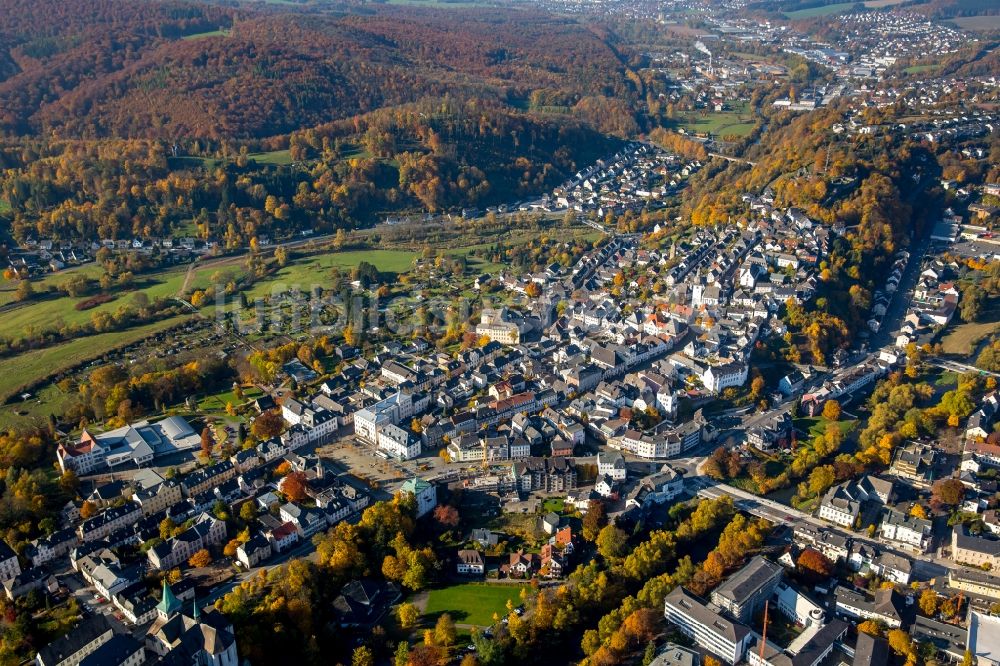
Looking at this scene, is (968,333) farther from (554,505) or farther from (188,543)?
(188,543)

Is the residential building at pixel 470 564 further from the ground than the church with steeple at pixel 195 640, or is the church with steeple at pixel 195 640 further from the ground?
the church with steeple at pixel 195 640

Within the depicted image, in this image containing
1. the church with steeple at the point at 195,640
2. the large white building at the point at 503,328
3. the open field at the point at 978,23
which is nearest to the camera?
the church with steeple at the point at 195,640

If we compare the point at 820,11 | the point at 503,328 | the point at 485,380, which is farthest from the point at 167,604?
the point at 820,11

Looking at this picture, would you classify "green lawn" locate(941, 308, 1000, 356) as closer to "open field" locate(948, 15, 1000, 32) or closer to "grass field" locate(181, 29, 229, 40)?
"grass field" locate(181, 29, 229, 40)

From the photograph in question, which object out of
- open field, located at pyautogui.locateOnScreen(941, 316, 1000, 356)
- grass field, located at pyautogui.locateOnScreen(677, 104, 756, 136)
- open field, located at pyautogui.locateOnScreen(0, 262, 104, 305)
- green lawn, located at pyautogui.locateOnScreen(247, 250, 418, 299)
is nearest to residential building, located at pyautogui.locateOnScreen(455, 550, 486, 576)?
open field, located at pyautogui.locateOnScreen(941, 316, 1000, 356)

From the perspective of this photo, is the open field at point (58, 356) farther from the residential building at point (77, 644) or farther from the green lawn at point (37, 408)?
the residential building at point (77, 644)

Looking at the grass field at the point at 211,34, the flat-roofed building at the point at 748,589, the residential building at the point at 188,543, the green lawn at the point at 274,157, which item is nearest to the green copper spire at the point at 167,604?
the residential building at the point at 188,543
